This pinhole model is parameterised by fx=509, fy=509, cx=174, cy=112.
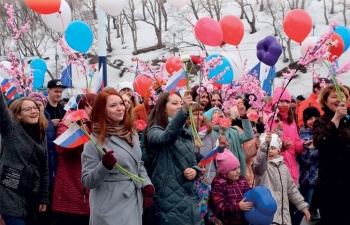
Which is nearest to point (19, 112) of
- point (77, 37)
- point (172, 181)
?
point (172, 181)

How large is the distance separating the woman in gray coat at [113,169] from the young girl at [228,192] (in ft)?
3.59

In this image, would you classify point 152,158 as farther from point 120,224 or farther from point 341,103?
point 341,103

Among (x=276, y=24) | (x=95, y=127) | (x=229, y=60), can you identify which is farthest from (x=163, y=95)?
(x=276, y=24)

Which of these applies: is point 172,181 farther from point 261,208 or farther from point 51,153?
point 51,153

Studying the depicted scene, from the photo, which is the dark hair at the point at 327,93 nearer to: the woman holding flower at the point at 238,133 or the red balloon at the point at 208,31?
the woman holding flower at the point at 238,133

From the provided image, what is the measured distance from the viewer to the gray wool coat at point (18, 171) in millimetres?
4133

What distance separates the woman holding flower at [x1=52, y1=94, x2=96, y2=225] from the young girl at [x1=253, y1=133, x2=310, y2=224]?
1610mm

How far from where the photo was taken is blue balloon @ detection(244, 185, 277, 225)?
14.0 feet

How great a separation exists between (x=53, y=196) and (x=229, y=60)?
4310 mm

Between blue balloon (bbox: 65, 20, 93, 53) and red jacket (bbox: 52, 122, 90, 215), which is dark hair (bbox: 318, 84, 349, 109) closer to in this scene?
red jacket (bbox: 52, 122, 90, 215)

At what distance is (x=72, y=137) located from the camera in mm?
3812

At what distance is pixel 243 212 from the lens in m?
4.51

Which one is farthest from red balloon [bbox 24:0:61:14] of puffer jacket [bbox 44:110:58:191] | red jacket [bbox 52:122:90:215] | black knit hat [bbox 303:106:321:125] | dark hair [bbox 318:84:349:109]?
dark hair [bbox 318:84:349:109]

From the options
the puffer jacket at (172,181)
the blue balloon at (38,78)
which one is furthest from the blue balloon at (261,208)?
the blue balloon at (38,78)
